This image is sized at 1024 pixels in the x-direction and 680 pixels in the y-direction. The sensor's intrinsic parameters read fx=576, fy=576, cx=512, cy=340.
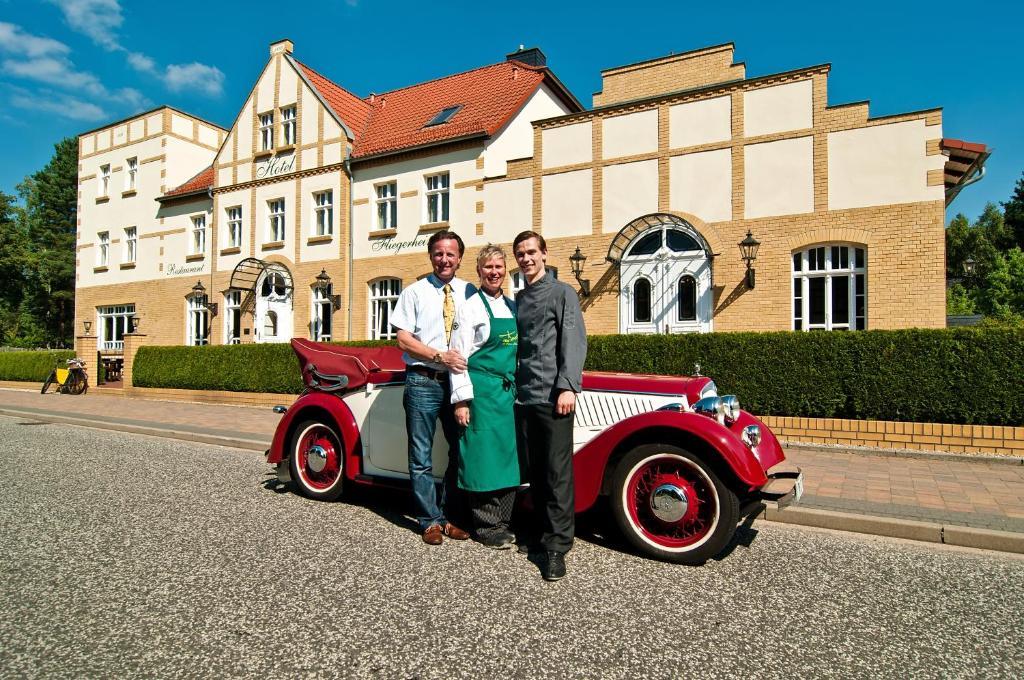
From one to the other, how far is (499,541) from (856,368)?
22.1 ft

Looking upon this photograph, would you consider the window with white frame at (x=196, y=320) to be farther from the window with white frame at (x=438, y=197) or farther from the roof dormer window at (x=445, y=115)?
the roof dormer window at (x=445, y=115)

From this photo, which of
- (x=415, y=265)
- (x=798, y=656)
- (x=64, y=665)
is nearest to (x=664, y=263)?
(x=415, y=265)

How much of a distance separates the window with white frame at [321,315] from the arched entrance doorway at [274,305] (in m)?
0.97

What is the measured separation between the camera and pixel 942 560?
3.83 metres

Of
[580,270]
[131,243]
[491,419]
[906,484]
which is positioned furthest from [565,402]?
[131,243]

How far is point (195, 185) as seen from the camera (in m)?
23.3

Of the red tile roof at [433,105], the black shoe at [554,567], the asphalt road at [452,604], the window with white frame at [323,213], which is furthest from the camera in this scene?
the window with white frame at [323,213]

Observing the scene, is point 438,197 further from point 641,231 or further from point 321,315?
point 641,231

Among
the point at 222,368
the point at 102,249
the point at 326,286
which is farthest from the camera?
the point at 102,249

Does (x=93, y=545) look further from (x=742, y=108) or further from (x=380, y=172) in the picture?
(x=380, y=172)

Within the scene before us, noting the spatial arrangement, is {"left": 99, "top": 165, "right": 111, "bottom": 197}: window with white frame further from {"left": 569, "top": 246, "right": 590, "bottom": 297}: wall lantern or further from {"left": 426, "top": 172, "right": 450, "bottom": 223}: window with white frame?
{"left": 569, "top": 246, "right": 590, "bottom": 297}: wall lantern

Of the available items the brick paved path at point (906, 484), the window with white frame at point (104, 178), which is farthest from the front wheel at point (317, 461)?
the window with white frame at point (104, 178)

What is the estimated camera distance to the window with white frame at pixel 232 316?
20.6m

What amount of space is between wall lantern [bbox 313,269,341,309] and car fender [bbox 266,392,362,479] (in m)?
13.4
